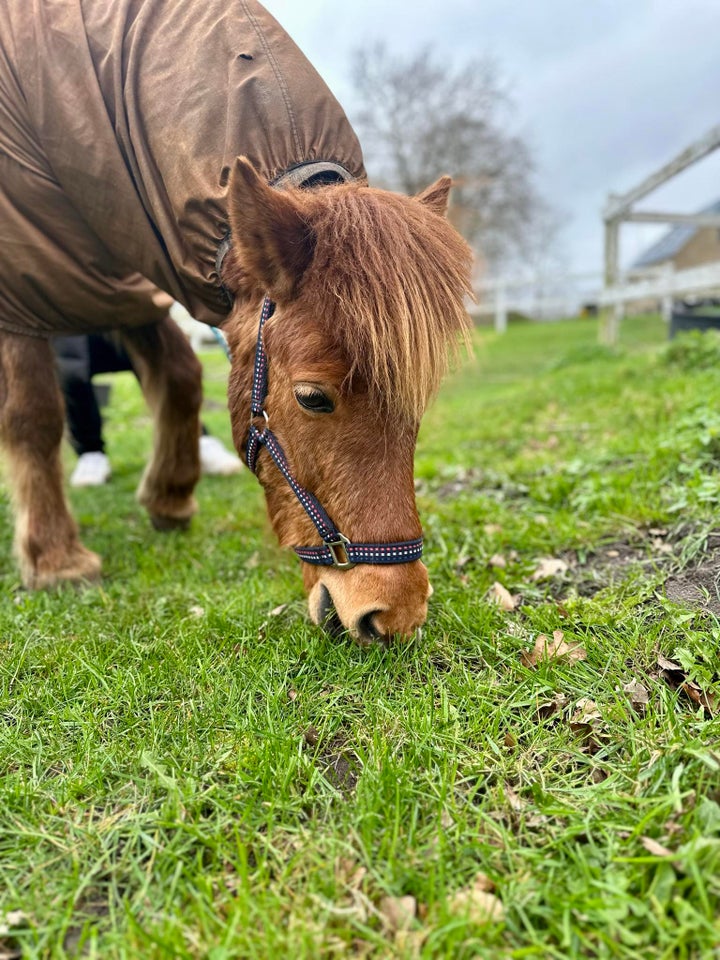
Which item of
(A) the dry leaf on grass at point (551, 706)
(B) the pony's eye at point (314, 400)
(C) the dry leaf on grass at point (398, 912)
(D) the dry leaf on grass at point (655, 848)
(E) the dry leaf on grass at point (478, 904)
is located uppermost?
(B) the pony's eye at point (314, 400)

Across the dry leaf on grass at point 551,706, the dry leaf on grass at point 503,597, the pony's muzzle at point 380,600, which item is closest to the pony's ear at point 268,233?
the pony's muzzle at point 380,600

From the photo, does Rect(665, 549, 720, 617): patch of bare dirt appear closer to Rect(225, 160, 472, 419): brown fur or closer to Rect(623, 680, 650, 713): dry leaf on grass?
Rect(623, 680, 650, 713): dry leaf on grass

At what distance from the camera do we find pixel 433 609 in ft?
7.32

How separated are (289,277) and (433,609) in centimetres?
122

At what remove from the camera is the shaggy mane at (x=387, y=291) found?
71.9 inches

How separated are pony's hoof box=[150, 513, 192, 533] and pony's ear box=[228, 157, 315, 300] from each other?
6.60 ft

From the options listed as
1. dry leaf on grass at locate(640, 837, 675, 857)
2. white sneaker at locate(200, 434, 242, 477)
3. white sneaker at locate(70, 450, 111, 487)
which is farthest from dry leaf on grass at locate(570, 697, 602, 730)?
white sneaker at locate(70, 450, 111, 487)

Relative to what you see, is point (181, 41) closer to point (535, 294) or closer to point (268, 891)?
point (268, 891)

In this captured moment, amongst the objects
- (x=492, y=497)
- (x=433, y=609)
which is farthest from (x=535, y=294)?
(x=433, y=609)

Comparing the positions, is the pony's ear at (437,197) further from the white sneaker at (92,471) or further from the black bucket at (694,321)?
the black bucket at (694,321)

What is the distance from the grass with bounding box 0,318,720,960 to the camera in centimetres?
113

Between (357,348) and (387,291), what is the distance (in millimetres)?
189

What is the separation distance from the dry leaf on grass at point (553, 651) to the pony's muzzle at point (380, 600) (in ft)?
1.12

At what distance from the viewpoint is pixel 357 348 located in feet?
6.03
